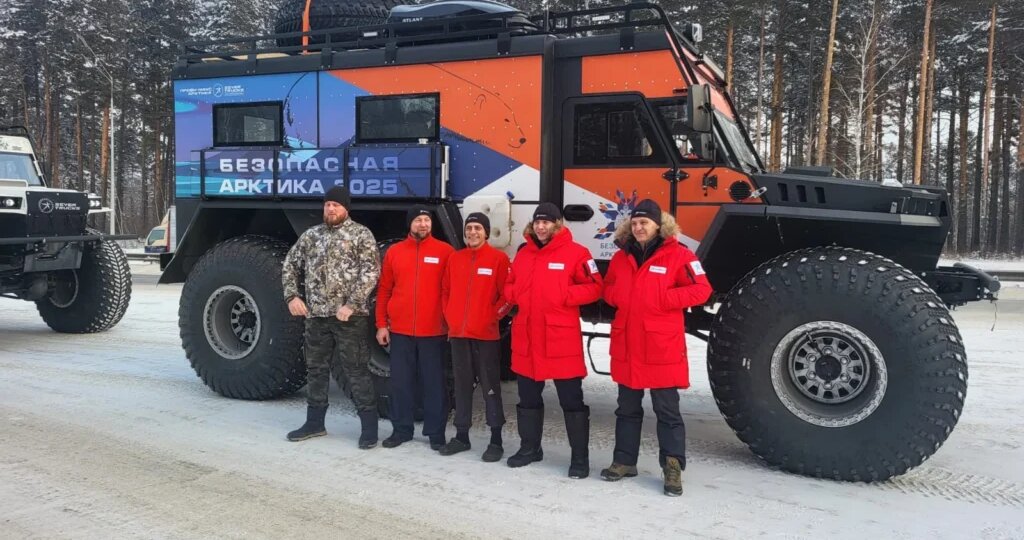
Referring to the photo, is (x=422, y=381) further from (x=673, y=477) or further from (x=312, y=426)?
(x=673, y=477)

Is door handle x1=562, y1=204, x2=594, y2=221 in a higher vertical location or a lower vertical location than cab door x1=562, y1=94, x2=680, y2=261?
lower

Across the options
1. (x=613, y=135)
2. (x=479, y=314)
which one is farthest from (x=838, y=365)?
(x=479, y=314)

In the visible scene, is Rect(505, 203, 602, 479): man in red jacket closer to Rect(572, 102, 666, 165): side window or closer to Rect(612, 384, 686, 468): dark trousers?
Rect(612, 384, 686, 468): dark trousers

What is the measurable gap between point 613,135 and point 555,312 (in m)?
1.54

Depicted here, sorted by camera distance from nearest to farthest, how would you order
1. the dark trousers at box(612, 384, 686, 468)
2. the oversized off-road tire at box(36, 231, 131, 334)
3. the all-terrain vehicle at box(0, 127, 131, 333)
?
the dark trousers at box(612, 384, 686, 468), the all-terrain vehicle at box(0, 127, 131, 333), the oversized off-road tire at box(36, 231, 131, 334)

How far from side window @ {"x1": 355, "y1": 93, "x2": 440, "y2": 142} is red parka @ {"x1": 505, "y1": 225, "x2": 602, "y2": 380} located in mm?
1706

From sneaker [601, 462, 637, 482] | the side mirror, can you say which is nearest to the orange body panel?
the side mirror

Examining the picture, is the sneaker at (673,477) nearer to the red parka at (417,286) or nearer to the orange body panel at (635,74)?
the red parka at (417,286)

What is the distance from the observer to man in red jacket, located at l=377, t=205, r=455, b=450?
4766 millimetres

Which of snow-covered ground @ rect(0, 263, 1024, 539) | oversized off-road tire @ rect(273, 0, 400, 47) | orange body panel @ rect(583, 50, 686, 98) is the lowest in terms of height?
snow-covered ground @ rect(0, 263, 1024, 539)

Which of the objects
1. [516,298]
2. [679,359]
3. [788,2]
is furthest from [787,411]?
[788,2]

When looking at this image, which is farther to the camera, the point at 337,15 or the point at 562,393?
the point at 337,15

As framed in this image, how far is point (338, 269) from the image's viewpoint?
16.0 ft

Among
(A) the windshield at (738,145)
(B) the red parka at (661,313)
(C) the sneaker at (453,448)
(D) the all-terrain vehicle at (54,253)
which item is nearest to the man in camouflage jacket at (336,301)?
(C) the sneaker at (453,448)
